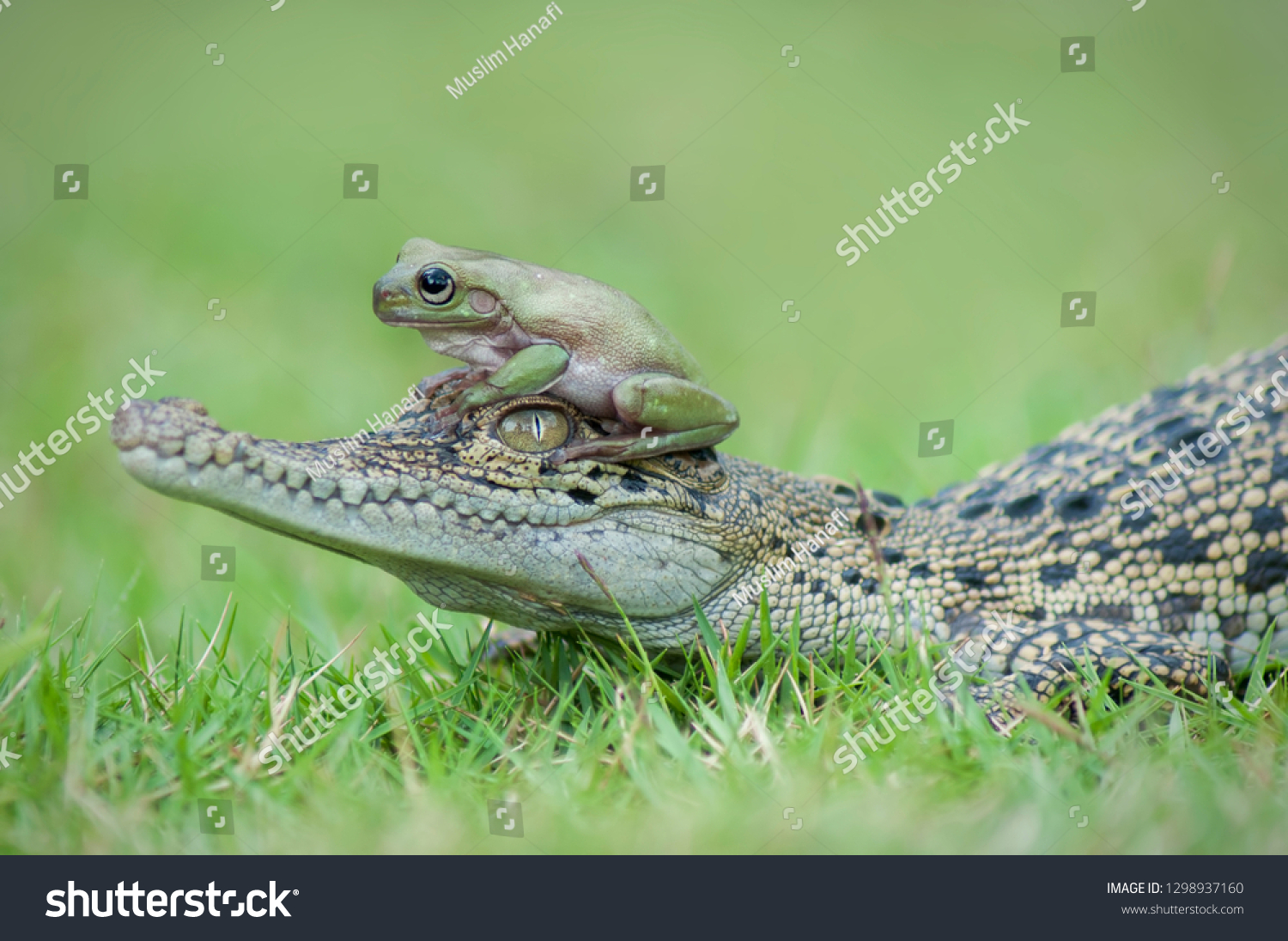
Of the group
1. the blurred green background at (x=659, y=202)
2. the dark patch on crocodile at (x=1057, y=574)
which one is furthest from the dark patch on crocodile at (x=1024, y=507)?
the blurred green background at (x=659, y=202)

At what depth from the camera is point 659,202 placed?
1089cm

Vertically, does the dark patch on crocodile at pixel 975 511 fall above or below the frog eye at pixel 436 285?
below

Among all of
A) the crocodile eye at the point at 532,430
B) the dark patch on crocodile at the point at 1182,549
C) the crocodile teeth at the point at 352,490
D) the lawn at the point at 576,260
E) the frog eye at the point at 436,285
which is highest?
the lawn at the point at 576,260

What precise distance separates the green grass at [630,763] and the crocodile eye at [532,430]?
83 centimetres

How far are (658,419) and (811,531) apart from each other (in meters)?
0.91

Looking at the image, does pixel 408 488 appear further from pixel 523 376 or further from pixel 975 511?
pixel 975 511

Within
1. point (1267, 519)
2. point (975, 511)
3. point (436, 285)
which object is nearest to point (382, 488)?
point (436, 285)

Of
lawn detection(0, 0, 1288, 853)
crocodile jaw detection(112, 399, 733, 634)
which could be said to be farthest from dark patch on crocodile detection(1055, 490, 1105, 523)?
crocodile jaw detection(112, 399, 733, 634)

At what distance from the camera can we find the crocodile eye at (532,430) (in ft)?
12.0

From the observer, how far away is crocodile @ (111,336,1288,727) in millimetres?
3340

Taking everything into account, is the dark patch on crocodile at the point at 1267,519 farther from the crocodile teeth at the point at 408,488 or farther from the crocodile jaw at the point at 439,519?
→ the crocodile teeth at the point at 408,488

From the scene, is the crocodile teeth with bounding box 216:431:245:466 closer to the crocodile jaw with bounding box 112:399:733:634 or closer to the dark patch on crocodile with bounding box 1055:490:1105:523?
the crocodile jaw with bounding box 112:399:733:634

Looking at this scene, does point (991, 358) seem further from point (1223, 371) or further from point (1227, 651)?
point (1227, 651)
